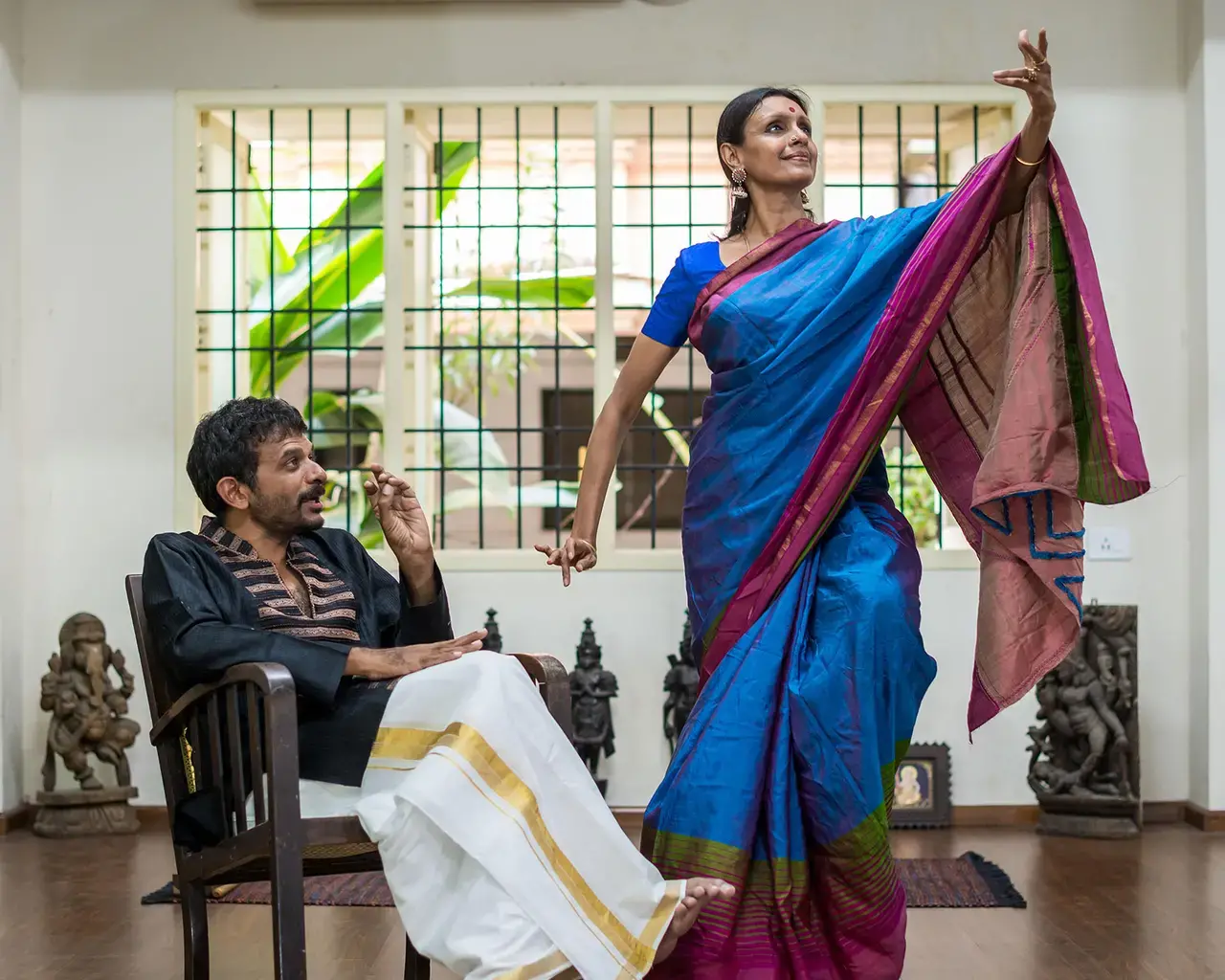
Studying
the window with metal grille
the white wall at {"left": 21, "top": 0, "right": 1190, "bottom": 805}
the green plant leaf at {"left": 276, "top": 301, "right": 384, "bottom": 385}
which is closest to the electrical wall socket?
the white wall at {"left": 21, "top": 0, "right": 1190, "bottom": 805}

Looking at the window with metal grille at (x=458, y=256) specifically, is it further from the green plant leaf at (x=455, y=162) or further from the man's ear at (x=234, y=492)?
the man's ear at (x=234, y=492)

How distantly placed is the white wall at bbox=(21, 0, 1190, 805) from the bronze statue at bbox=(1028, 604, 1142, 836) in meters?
0.27

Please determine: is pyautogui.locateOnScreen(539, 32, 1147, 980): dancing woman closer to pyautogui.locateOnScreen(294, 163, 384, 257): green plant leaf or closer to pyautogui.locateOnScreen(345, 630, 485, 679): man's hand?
pyautogui.locateOnScreen(345, 630, 485, 679): man's hand

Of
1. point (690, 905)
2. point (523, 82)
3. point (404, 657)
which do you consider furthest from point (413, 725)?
point (523, 82)

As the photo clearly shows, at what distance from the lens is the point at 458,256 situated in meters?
10.3

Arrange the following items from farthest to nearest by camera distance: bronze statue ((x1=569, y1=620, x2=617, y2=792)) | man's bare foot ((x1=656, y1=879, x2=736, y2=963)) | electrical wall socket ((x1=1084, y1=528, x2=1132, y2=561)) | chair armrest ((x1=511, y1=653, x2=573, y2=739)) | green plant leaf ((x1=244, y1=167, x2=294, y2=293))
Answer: green plant leaf ((x1=244, y1=167, x2=294, y2=293)), electrical wall socket ((x1=1084, y1=528, x2=1132, y2=561)), bronze statue ((x1=569, y1=620, x2=617, y2=792)), chair armrest ((x1=511, y1=653, x2=573, y2=739)), man's bare foot ((x1=656, y1=879, x2=736, y2=963))

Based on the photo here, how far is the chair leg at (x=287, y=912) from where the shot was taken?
7.81 ft

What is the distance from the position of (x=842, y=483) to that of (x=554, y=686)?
73 cm

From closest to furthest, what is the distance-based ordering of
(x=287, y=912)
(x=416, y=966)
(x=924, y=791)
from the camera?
(x=287, y=912) → (x=416, y=966) → (x=924, y=791)

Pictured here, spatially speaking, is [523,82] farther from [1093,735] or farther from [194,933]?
[194,933]

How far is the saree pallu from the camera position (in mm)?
2902

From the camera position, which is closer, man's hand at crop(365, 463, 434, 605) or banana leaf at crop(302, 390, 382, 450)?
man's hand at crop(365, 463, 434, 605)

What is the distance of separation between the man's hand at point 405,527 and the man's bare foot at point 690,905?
793 mm

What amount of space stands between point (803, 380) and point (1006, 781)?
10.3 ft
